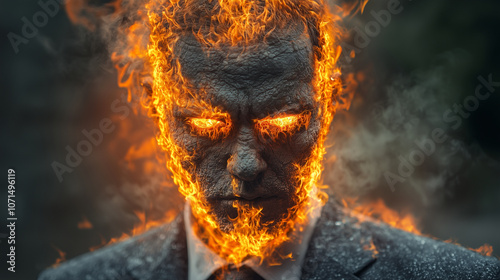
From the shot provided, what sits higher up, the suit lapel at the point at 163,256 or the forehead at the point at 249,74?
the forehead at the point at 249,74

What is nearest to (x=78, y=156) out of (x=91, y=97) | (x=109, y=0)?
(x=91, y=97)

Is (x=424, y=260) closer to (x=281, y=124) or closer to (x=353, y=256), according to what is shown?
(x=353, y=256)

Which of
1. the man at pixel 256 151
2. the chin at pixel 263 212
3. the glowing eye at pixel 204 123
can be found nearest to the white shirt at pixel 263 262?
the man at pixel 256 151

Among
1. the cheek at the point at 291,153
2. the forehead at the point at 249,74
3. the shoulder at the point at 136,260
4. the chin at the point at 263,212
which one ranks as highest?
the forehead at the point at 249,74

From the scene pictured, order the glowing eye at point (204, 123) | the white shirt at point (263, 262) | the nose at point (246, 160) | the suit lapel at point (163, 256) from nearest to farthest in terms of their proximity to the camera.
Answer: the nose at point (246, 160), the glowing eye at point (204, 123), the white shirt at point (263, 262), the suit lapel at point (163, 256)

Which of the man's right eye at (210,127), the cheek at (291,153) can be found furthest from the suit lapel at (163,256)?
the cheek at (291,153)

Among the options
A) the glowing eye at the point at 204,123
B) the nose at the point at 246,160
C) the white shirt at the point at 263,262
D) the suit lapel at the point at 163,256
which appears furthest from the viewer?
the suit lapel at the point at 163,256

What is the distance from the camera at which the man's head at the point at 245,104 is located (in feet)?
8.98

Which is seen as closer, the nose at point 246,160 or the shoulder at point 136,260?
the nose at point 246,160

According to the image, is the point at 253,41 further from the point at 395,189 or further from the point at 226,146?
the point at 395,189

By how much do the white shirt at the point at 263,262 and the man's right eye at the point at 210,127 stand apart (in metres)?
0.73

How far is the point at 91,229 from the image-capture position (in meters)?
4.96

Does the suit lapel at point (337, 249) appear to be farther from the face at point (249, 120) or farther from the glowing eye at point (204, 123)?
the glowing eye at point (204, 123)

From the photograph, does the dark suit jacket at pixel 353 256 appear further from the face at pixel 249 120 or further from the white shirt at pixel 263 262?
the face at pixel 249 120
